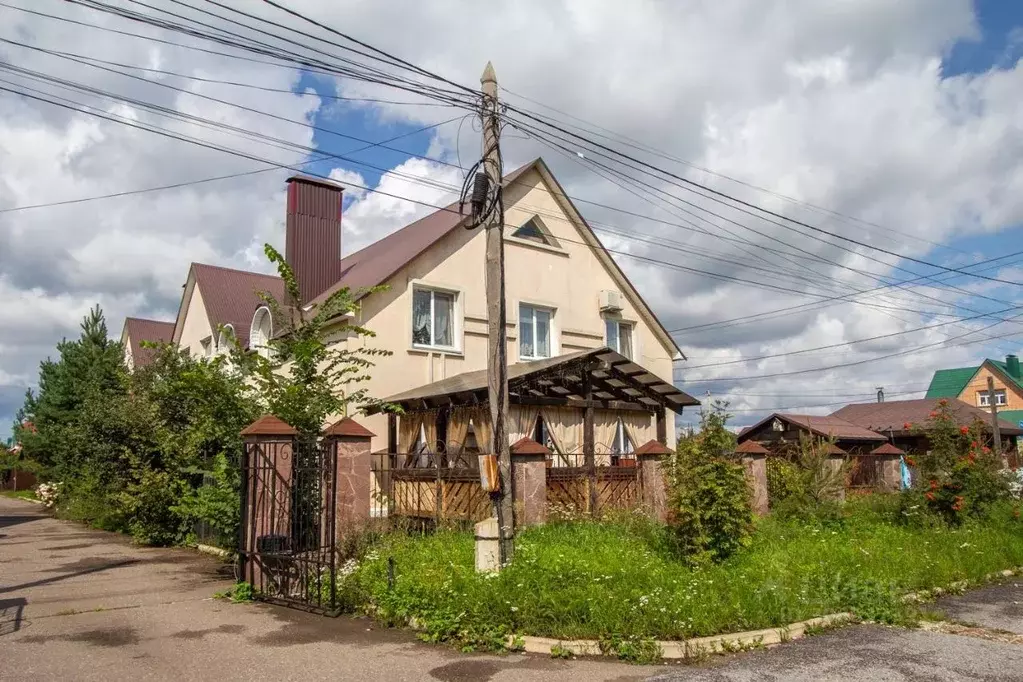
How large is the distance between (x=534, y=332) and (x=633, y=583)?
12.9 meters

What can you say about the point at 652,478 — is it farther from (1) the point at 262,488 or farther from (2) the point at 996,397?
(2) the point at 996,397

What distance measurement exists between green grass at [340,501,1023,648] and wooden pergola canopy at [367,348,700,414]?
13.2 ft

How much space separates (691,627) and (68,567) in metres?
10.8

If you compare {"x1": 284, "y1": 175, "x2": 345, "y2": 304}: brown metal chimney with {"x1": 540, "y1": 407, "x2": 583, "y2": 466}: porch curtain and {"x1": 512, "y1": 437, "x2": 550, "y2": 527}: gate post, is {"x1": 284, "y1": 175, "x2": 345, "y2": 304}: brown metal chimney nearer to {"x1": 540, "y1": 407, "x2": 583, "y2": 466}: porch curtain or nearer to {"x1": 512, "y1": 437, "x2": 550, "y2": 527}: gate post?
{"x1": 540, "y1": 407, "x2": 583, "y2": 466}: porch curtain

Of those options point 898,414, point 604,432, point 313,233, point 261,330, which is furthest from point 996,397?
point 261,330

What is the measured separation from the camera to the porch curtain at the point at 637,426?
712 inches

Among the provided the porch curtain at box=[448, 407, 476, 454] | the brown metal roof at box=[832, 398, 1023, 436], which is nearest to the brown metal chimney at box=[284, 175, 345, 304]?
the porch curtain at box=[448, 407, 476, 454]

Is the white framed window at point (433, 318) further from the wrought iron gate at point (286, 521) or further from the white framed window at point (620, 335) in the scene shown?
the wrought iron gate at point (286, 521)

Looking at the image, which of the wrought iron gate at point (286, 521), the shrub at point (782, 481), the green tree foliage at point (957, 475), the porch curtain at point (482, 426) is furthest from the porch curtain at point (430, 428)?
the green tree foliage at point (957, 475)

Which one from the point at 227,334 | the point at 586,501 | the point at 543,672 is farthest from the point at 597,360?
the point at 543,672

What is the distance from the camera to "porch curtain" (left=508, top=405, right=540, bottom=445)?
1552 centimetres

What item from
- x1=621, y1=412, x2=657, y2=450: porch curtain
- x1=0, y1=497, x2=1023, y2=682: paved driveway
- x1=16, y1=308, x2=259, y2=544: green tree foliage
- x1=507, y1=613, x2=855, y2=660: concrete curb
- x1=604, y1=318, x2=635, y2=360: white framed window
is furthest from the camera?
x1=604, y1=318, x2=635, y2=360: white framed window

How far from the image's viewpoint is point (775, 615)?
7.61 meters

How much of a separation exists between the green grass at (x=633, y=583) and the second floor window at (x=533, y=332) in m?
9.08
